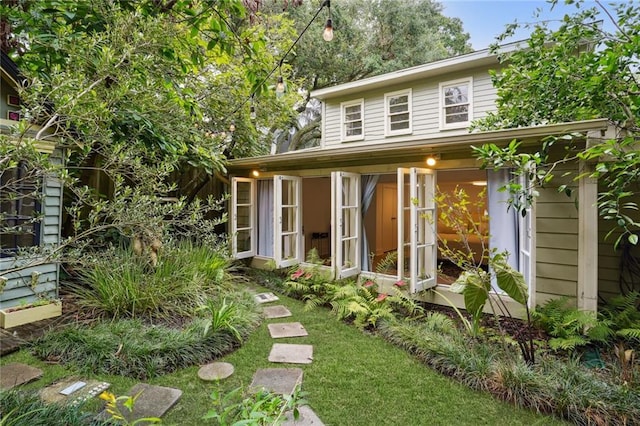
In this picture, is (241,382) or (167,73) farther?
(167,73)

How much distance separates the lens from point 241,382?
2.70m

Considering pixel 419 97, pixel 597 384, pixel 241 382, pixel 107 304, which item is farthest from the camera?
pixel 419 97

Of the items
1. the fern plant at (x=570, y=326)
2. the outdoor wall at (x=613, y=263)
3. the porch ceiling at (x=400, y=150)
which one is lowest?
the fern plant at (x=570, y=326)

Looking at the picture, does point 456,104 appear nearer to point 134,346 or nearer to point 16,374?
point 134,346

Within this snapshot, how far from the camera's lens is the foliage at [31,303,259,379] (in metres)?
2.83

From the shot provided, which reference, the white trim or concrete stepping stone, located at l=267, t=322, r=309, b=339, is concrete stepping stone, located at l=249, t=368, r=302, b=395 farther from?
the white trim

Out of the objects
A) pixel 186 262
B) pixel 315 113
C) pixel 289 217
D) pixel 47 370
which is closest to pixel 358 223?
pixel 289 217

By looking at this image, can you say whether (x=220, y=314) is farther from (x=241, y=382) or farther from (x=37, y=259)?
(x=37, y=259)

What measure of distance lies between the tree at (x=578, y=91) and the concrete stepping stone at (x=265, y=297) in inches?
134

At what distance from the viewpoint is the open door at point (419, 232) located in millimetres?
4176

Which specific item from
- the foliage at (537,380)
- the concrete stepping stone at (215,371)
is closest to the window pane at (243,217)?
the concrete stepping stone at (215,371)

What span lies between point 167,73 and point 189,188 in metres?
4.60

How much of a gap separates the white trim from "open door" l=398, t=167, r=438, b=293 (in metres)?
1.50

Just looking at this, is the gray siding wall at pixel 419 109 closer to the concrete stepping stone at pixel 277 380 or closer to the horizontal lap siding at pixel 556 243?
the horizontal lap siding at pixel 556 243
